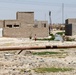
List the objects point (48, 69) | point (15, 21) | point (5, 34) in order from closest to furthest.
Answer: point (48, 69), point (5, 34), point (15, 21)

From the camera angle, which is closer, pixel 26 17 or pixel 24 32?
pixel 24 32

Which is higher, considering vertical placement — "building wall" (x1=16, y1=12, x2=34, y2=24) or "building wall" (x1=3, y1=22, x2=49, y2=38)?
"building wall" (x1=16, y1=12, x2=34, y2=24)

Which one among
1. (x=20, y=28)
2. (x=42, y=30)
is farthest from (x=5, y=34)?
(x=42, y=30)

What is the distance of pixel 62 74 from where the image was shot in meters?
14.3

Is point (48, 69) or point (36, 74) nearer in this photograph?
point (36, 74)

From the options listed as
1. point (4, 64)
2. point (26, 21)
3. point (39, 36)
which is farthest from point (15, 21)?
point (4, 64)

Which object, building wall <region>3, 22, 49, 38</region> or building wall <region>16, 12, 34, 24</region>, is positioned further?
building wall <region>16, 12, 34, 24</region>

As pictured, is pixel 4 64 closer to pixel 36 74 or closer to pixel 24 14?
pixel 36 74

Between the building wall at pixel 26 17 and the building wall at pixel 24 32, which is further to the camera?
the building wall at pixel 26 17

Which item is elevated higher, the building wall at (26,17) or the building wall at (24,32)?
the building wall at (26,17)

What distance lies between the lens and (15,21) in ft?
251

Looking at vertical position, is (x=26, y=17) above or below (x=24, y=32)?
above

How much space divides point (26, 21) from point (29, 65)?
6359cm

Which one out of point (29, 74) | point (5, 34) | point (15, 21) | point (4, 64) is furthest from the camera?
point (15, 21)
